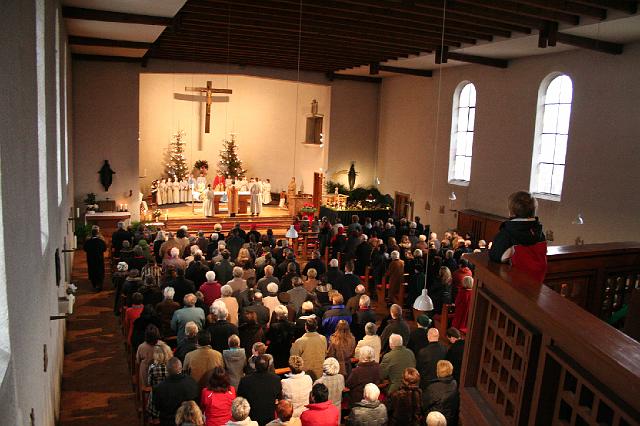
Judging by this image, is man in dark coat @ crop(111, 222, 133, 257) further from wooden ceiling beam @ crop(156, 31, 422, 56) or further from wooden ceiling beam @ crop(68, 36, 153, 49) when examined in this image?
wooden ceiling beam @ crop(156, 31, 422, 56)

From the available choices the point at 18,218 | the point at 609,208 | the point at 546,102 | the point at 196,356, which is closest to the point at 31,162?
the point at 18,218

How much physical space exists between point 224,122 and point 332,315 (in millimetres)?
17695

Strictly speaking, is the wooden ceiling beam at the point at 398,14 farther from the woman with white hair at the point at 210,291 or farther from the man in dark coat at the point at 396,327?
the man in dark coat at the point at 396,327

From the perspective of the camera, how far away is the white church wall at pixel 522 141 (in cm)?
1267

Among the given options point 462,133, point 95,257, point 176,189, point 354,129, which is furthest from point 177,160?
point 462,133

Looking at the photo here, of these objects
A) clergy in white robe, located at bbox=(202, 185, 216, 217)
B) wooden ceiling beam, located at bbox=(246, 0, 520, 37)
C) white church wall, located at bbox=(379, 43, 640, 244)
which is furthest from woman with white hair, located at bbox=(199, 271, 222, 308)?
clergy in white robe, located at bbox=(202, 185, 216, 217)

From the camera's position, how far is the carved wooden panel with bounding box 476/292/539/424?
2.93 metres

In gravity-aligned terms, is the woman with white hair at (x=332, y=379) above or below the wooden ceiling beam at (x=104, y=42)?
below

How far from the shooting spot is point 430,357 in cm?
669

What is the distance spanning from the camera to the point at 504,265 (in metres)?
3.59

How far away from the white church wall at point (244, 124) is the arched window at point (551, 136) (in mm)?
9405

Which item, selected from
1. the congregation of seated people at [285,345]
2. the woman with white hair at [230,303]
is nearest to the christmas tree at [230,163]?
the congregation of seated people at [285,345]

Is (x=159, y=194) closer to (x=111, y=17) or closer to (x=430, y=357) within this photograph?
(x=111, y=17)

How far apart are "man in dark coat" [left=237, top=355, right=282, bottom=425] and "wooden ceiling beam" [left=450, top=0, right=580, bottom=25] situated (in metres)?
6.98
